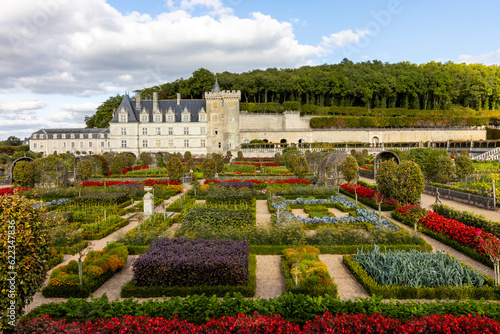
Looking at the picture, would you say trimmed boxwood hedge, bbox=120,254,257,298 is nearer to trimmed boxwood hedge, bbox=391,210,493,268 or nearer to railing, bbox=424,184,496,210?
trimmed boxwood hedge, bbox=391,210,493,268

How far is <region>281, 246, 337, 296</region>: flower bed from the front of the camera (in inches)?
292

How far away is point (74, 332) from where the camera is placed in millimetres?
4953

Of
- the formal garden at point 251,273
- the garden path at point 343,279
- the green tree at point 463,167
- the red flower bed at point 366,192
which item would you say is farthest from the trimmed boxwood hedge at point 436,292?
the green tree at point 463,167

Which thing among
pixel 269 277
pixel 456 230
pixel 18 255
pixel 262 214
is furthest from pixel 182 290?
pixel 456 230

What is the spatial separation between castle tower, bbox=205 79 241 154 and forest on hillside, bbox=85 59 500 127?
11.7 m

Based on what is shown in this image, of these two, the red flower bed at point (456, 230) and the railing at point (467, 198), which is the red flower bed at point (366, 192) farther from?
the red flower bed at point (456, 230)

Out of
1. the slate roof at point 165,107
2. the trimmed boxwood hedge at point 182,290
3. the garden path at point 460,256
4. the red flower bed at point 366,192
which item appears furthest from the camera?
the slate roof at point 165,107

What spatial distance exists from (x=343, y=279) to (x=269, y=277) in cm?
205

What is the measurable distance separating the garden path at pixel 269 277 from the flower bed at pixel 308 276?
0.27m

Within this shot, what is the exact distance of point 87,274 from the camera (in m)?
8.16

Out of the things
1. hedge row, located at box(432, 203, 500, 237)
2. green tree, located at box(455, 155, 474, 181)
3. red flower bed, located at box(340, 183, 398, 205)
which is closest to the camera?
hedge row, located at box(432, 203, 500, 237)

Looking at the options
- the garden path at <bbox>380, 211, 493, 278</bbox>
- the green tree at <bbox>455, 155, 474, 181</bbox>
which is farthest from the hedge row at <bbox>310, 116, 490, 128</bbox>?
the garden path at <bbox>380, 211, 493, 278</bbox>

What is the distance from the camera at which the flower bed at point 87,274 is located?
7.69 metres

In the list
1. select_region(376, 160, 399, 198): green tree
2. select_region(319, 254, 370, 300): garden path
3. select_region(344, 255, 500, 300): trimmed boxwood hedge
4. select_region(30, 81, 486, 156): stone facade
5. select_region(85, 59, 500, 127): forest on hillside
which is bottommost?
select_region(319, 254, 370, 300): garden path
